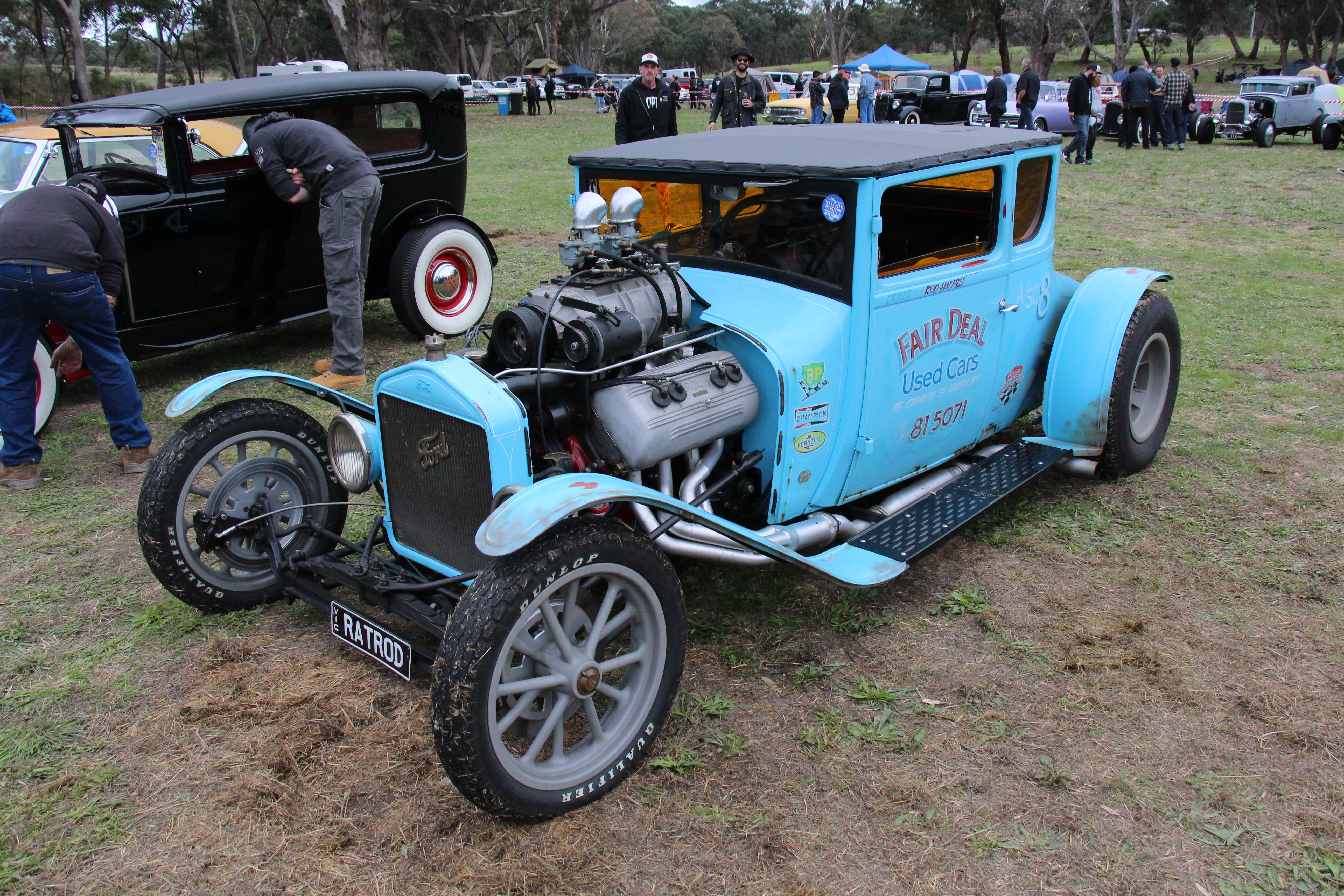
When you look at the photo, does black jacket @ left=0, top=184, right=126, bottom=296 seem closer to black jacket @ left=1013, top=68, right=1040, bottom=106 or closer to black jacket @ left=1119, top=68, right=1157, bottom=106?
black jacket @ left=1013, top=68, right=1040, bottom=106

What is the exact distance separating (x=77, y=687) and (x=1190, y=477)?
16.0 ft

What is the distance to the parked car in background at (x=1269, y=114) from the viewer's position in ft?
60.1

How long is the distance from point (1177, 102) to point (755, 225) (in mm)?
18107

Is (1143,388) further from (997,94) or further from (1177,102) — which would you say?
(1177,102)

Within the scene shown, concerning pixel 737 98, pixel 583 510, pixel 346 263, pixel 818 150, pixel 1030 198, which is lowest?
pixel 583 510

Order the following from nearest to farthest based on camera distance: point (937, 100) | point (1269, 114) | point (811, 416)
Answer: point (811, 416), point (1269, 114), point (937, 100)

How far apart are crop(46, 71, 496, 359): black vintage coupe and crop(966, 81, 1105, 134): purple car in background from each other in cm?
1428

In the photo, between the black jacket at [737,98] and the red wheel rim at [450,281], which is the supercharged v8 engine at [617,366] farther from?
the black jacket at [737,98]

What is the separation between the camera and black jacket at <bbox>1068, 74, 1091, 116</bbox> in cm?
1502

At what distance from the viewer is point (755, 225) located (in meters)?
3.54

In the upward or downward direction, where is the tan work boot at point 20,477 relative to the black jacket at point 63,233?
downward

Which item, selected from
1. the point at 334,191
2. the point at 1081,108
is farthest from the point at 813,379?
the point at 1081,108

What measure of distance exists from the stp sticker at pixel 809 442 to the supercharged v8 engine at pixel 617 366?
18 centimetres

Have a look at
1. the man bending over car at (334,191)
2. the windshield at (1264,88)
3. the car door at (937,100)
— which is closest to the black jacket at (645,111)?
the man bending over car at (334,191)
